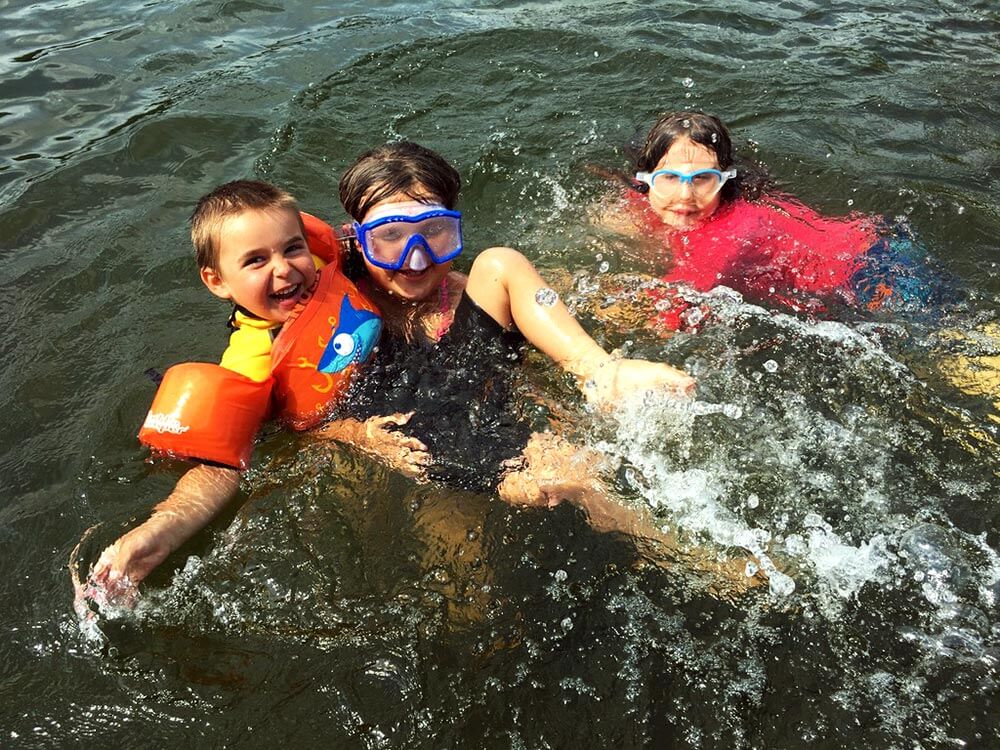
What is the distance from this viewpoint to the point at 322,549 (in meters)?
3.10

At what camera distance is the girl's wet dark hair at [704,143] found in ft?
15.9

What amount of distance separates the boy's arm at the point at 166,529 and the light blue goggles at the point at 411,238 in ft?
3.56

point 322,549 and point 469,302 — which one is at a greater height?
point 469,302

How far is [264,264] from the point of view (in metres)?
3.26

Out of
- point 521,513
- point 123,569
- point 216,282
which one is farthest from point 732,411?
point 123,569

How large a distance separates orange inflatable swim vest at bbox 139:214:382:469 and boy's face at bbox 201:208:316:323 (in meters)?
0.09

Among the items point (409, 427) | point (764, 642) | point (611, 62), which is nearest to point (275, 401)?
point (409, 427)

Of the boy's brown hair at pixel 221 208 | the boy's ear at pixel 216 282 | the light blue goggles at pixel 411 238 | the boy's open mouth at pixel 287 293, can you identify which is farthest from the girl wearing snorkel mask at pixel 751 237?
the boy's ear at pixel 216 282

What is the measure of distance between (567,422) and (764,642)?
4.18 feet

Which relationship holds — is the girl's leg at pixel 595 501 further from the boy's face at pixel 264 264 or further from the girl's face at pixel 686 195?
the girl's face at pixel 686 195

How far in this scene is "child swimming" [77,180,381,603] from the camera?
309cm

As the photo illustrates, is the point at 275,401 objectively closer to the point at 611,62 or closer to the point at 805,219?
the point at 805,219

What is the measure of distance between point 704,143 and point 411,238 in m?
2.27

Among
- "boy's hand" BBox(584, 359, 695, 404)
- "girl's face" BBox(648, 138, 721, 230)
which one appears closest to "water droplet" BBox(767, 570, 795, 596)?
"boy's hand" BBox(584, 359, 695, 404)
